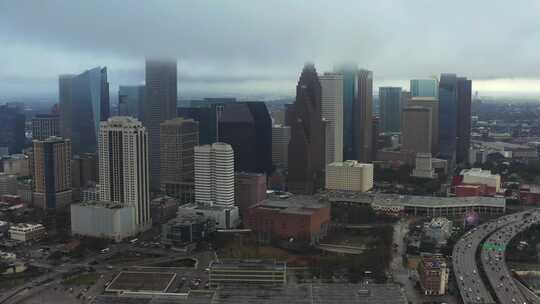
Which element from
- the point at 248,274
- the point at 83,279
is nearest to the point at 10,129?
the point at 83,279

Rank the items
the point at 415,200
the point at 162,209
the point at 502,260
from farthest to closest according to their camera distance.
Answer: the point at 415,200
the point at 162,209
the point at 502,260

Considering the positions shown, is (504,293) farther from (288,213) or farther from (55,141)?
(55,141)

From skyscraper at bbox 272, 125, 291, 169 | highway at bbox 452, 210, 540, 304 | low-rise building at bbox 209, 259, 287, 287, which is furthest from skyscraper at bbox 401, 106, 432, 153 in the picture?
low-rise building at bbox 209, 259, 287, 287

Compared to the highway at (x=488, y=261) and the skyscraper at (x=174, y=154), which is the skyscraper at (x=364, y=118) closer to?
the skyscraper at (x=174, y=154)

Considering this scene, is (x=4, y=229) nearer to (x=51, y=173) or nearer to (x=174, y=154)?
(x=51, y=173)

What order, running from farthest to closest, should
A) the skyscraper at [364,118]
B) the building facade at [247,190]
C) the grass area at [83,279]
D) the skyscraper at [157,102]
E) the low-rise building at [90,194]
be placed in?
the skyscraper at [364,118] → the skyscraper at [157,102] → the low-rise building at [90,194] → the building facade at [247,190] → the grass area at [83,279]

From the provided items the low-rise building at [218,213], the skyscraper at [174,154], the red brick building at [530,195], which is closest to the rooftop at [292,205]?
the low-rise building at [218,213]

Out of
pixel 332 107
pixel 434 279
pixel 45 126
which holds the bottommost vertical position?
pixel 434 279
